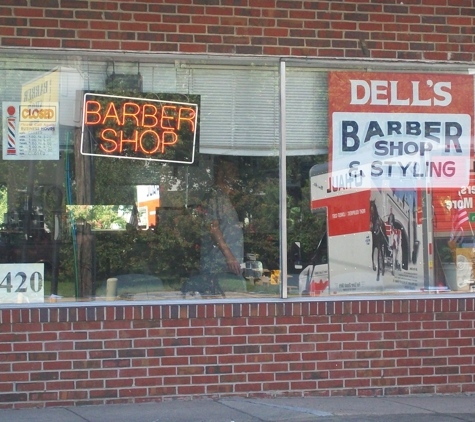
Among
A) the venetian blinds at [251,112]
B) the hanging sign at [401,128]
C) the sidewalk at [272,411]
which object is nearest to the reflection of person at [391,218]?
the hanging sign at [401,128]

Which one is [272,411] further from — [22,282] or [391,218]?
[22,282]

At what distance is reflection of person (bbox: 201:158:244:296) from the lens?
284 inches

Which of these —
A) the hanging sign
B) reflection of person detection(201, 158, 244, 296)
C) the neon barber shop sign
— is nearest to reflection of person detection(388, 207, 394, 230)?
the hanging sign

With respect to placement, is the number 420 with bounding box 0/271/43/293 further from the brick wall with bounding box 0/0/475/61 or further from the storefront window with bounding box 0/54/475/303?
the brick wall with bounding box 0/0/475/61

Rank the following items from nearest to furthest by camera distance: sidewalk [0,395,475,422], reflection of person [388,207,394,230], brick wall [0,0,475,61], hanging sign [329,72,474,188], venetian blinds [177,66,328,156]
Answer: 1. sidewalk [0,395,475,422]
2. brick wall [0,0,475,61]
3. venetian blinds [177,66,328,156]
4. hanging sign [329,72,474,188]
5. reflection of person [388,207,394,230]

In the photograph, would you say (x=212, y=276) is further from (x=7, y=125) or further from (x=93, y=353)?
(x=7, y=125)

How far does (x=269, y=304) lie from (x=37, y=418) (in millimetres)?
2184

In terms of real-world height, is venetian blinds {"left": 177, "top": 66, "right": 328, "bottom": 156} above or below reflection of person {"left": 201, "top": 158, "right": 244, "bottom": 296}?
above

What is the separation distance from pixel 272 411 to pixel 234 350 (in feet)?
2.20

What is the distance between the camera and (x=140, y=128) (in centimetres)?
708

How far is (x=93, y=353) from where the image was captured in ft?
21.9

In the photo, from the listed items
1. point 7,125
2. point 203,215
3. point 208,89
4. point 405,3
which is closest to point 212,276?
point 203,215

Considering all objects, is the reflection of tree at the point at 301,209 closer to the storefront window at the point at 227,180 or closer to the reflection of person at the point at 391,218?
the storefront window at the point at 227,180

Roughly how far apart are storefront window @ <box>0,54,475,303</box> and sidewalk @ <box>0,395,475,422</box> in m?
0.96
